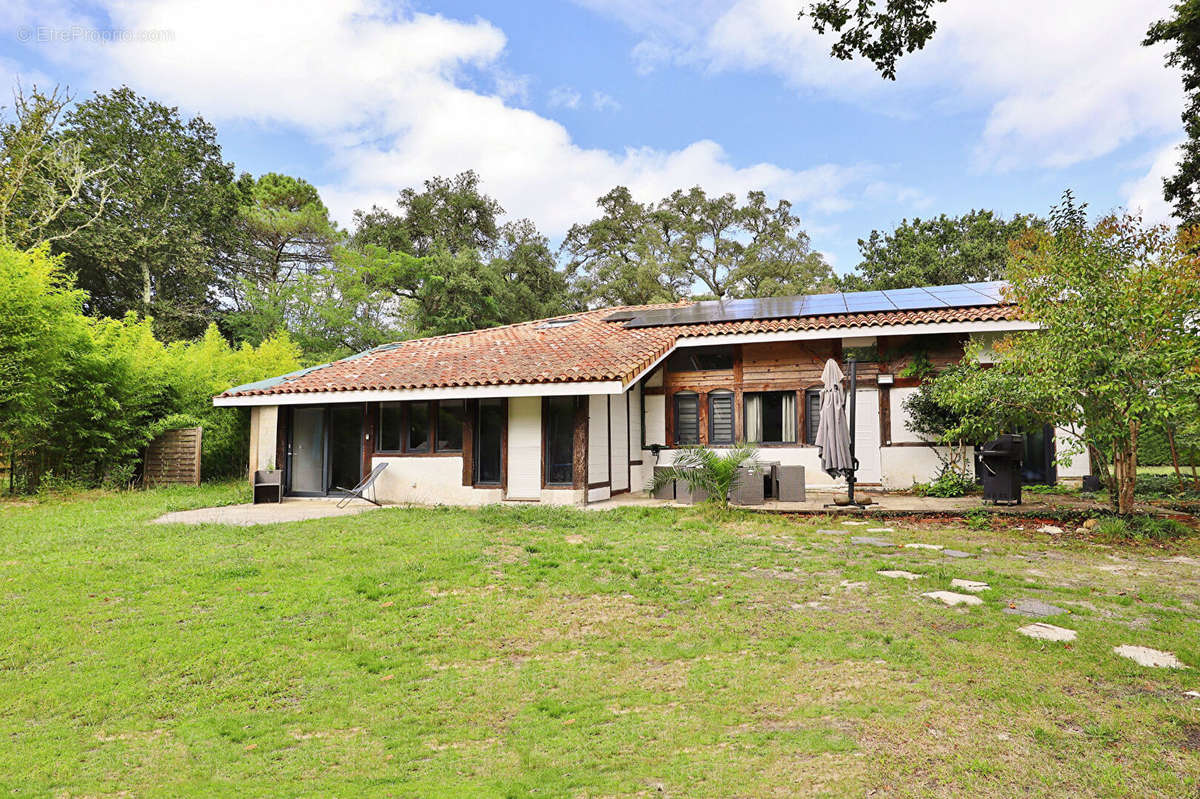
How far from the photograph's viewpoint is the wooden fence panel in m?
14.4

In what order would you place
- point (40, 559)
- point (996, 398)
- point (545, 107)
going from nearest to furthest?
point (40, 559), point (996, 398), point (545, 107)

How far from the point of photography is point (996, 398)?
8.65 m

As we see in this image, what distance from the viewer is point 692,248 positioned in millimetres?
30547

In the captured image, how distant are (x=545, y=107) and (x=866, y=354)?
1561 cm

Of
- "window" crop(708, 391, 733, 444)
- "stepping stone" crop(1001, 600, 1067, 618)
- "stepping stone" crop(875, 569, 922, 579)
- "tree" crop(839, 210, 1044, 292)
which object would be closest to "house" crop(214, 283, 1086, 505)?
"window" crop(708, 391, 733, 444)

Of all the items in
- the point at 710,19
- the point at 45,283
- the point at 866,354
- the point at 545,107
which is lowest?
the point at 866,354

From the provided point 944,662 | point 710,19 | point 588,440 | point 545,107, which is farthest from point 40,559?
point 545,107

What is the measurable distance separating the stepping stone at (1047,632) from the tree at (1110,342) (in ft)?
14.3

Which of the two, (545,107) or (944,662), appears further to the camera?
(545,107)

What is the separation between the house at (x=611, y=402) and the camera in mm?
11547

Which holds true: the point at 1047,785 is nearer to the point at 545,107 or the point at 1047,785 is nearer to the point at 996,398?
the point at 996,398

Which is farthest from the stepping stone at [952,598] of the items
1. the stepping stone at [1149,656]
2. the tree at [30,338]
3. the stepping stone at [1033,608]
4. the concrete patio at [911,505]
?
the tree at [30,338]

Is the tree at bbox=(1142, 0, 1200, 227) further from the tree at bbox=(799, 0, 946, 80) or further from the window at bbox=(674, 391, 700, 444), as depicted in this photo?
the tree at bbox=(799, 0, 946, 80)

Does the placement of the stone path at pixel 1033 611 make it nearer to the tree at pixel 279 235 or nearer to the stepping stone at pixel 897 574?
the stepping stone at pixel 897 574
